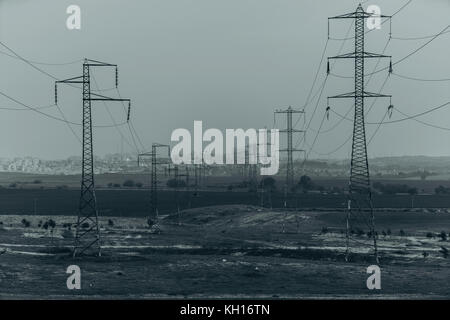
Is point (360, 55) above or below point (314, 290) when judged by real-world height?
above

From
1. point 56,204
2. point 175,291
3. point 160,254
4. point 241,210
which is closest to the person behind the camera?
point 175,291
